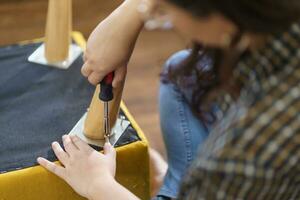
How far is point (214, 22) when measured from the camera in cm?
52

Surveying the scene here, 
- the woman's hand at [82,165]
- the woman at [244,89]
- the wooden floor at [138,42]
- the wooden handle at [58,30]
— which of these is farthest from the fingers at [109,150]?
the wooden floor at [138,42]

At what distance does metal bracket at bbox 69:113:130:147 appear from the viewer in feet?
3.01

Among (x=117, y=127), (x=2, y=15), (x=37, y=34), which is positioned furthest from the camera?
(x=2, y=15)

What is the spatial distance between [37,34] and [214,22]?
1570 mm

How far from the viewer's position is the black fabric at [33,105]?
2.95ft

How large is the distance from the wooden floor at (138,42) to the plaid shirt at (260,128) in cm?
95

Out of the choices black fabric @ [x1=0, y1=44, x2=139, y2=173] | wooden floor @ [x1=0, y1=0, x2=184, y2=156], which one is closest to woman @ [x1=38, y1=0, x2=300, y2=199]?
black fabric @ [x1=0, y1=44, x2=139, y2=173]

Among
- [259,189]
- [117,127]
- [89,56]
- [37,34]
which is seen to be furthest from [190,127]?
[37,34]

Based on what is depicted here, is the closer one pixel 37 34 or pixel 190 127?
pixel 190 127

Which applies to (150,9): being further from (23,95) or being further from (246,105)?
(23,95)

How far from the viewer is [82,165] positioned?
2.64 ft

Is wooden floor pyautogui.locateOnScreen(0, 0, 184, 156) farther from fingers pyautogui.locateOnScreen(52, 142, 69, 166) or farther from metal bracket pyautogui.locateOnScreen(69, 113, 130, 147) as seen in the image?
fingers pyautogui.locateOnScreen(52, 142, 69, 166)

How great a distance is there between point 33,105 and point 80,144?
197 mm

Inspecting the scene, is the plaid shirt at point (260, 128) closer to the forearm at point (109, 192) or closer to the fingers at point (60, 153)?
the forearm at point (109, 192)
